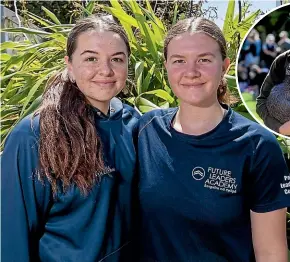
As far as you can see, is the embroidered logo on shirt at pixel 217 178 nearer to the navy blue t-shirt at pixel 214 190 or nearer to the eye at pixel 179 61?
the navy blue t-shirt at pixel 214 190

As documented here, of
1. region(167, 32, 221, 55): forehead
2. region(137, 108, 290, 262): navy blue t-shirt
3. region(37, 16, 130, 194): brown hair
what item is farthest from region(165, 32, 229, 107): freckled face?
region(37, 16, 130, 194): brown hair

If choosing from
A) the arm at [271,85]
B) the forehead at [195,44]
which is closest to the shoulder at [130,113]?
the forehead at [195,44]

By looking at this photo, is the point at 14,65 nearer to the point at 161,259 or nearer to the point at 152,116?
the point at 152,116

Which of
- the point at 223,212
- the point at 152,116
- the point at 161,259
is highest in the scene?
the point at 152,116

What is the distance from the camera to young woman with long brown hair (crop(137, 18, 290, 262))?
1.86m

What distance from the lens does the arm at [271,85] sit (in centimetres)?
197

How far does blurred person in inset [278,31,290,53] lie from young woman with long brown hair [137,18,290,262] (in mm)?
207

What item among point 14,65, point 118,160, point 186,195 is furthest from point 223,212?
point 14,65

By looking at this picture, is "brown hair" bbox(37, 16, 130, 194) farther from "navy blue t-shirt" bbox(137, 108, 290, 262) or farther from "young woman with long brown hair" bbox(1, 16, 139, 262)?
"navy blue t-shirt" bbox(137, 108, 290, 262)

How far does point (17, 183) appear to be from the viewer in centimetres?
192

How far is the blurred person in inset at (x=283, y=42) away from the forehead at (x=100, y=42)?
55cm

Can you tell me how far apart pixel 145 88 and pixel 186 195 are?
4.16 feet

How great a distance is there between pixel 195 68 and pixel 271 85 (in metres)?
0.29

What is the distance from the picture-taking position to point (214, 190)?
1.87 m
